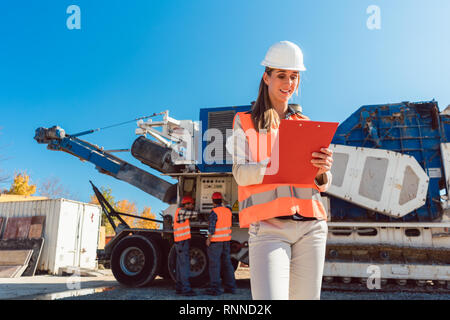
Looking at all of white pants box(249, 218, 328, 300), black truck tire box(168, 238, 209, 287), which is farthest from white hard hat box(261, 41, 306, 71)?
black truck tire box(168, 238, 209, 287)

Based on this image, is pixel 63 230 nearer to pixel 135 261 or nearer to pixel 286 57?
pixel 135 261

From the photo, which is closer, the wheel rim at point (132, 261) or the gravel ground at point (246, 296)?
the gravel ground at point (246, 296)

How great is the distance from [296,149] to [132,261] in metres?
7.11

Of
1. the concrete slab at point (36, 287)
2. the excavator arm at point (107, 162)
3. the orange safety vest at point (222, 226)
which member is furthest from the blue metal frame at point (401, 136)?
the concrete slab at point (36, 287)

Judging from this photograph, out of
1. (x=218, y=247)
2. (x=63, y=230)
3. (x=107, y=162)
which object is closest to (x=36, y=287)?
(x=107, y=162)

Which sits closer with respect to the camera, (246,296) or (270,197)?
(270,197)

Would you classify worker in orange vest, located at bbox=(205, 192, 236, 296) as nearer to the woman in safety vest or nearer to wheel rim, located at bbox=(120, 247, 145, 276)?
wheel rim, located at bbox=(120, 247, 145, 276)

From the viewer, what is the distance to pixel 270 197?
5.64 ft

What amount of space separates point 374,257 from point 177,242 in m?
3.81

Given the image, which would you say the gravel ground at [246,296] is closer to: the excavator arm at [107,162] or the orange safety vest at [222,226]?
the orange safety vest at [222,226]

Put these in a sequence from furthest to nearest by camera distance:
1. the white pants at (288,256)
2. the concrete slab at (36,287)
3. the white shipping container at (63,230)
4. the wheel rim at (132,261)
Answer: the white shipping container at (63,230) < the wheel rim at (132,261) < the concrete slab at (36,287) < the white pants at (288,256)

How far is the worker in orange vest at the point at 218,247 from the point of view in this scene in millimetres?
6723

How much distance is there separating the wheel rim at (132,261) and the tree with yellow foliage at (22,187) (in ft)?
110
